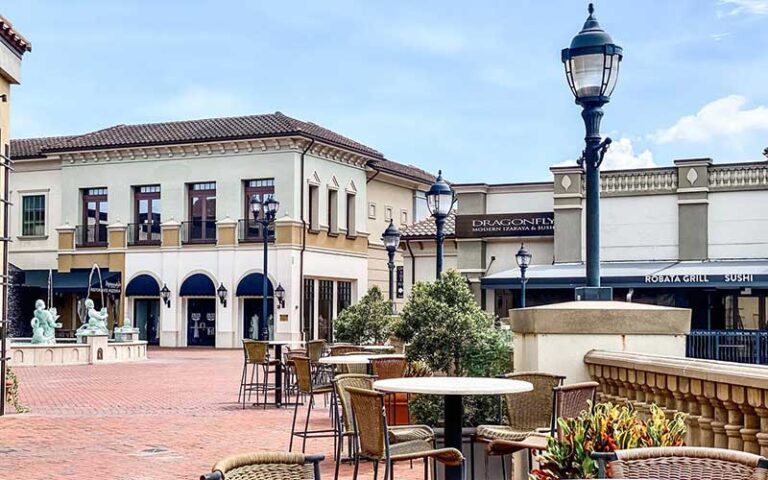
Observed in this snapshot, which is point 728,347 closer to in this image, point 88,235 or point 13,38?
point 13,38

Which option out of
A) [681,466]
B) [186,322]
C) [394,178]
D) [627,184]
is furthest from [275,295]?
[681,466]

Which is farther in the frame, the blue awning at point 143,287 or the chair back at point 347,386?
the blue awning at point 143,287

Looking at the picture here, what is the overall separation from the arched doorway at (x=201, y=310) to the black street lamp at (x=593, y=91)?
33.9 metres

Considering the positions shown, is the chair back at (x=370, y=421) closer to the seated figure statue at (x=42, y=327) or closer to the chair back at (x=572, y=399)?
the chair back at (x=572, y=399)

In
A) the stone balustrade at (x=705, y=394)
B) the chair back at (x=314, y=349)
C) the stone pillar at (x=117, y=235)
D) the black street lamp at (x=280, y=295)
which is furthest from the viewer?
the stone pillar at (x=117, y=235)

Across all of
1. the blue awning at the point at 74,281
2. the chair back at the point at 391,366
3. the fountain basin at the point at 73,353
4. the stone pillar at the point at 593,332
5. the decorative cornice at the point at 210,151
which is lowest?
the fountain basin at the point at 73,353

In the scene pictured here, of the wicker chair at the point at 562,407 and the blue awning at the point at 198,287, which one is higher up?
the blue awning at the point at 198,287

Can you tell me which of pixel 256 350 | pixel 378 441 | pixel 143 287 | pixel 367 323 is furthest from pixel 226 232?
pixel 378 441

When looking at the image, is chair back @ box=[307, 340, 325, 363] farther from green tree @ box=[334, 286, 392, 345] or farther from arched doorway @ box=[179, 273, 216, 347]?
arched doorway @ box=[179, 273, 216, 347]

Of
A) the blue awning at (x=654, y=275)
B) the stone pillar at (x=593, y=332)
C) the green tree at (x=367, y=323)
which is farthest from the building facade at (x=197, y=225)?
the stone pillar at (x=593, y=332)

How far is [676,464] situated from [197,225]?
3944cm

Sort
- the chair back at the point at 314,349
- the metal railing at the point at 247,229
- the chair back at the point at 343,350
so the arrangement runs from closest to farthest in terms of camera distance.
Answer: the chair back at the point at 343,350 < the chair back at the point at 314,349 < the metal railing at the point at 247,229

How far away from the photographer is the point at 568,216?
31609mm

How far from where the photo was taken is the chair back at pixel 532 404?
7.30 metres
